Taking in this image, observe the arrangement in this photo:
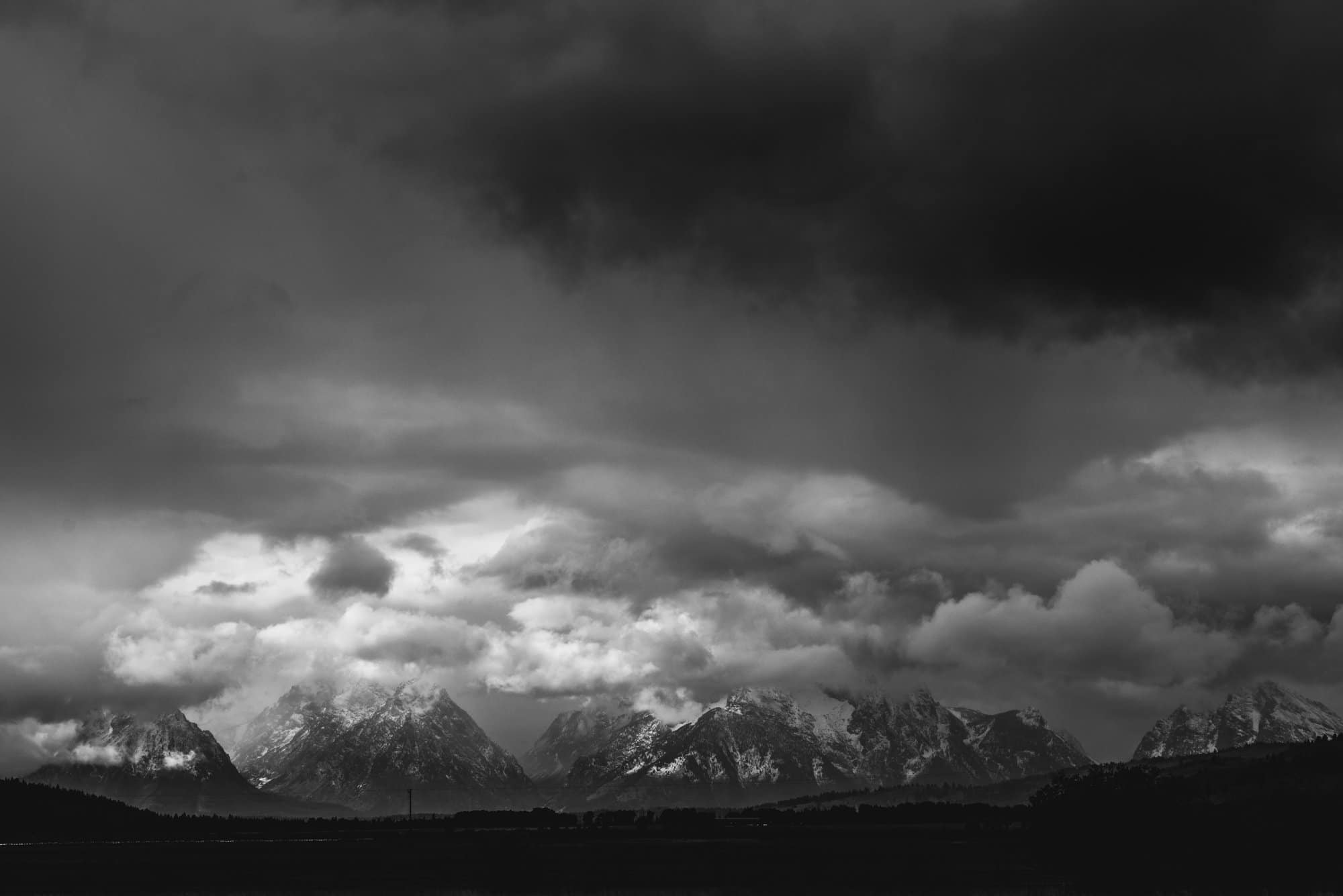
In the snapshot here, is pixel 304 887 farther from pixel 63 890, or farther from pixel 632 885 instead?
pixel 632 885

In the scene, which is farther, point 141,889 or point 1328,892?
point 141,889

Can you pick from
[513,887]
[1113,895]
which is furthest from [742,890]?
[1113,895]

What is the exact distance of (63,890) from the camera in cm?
19662

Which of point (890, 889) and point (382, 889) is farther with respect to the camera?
point (382, 889)

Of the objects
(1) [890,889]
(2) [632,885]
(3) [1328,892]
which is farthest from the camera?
(2) [632,885]

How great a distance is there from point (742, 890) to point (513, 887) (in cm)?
3448

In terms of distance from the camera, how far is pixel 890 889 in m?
179

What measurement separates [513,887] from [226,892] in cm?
4056

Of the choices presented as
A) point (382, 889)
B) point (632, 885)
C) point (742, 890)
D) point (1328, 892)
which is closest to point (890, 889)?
point (742, 890)

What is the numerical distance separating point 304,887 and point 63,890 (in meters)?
35.6

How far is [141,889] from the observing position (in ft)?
652

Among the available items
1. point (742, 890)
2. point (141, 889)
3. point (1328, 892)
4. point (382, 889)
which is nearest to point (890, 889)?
point (742, 890)

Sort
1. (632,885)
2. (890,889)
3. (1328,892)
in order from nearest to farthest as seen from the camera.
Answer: (1328,892) → (890,889) → (632,885)

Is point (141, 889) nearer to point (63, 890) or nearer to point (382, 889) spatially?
point (63, 890)
